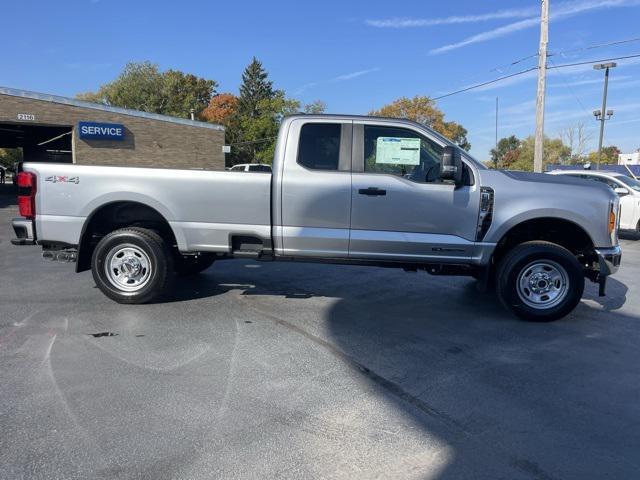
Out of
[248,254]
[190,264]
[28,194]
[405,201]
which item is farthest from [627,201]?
[28,194]

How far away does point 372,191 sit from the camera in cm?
550

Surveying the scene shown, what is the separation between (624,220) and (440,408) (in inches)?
458

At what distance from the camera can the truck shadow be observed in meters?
2.98

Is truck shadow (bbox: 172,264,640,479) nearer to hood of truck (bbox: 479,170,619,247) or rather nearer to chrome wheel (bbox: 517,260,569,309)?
chrome wheel (bbox: 517,260,569,309)

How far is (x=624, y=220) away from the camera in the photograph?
499 inches

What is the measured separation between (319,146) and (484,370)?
301cm

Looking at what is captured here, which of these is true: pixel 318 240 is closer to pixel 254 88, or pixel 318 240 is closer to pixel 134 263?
pixel 134 263

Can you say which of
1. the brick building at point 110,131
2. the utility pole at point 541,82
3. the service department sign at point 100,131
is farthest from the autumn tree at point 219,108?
the utility pole at point 541,82

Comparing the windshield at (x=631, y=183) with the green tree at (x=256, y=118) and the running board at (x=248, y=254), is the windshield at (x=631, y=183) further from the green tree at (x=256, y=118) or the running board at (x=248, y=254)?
the green tree at (x=256, y=118)

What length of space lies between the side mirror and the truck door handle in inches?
26.3

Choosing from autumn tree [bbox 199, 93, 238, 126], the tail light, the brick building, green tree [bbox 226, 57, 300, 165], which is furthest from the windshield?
autumn tree [bbox 199, 93, 238, 126]

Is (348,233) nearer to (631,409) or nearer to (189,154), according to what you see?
(631,409)

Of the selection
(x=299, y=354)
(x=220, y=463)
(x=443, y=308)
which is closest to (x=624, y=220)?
(x=443, y=308)

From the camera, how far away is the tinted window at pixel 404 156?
18.4ft
